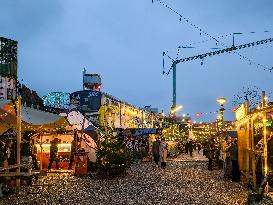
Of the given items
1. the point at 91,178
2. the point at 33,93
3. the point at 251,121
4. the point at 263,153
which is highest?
the point at 33,93

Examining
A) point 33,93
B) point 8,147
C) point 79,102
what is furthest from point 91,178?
point 79,102

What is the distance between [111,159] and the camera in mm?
21078

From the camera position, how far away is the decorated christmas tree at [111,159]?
20.9 meters

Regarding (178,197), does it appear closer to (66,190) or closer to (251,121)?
(251,121)

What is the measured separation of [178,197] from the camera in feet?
44.2

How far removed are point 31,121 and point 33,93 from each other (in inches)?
716

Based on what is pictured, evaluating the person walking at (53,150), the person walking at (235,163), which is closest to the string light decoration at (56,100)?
the person walking at (53,150)

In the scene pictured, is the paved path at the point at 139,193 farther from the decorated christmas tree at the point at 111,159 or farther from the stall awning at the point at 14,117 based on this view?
the stall awning at the point at 14,117

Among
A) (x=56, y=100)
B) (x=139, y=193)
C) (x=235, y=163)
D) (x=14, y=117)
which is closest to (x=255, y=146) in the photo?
(x=235, y=163)

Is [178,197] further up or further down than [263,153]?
further down

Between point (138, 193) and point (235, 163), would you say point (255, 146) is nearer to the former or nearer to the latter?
point (235, 163)

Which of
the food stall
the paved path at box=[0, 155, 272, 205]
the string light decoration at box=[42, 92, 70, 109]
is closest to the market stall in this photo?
the paved path at box=[0, 155, 272, 205]

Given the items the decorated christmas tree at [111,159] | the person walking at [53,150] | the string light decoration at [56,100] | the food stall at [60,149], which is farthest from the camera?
the string light decoration at [56,100]

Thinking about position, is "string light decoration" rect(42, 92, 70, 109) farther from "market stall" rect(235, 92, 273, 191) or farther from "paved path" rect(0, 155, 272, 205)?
"market stall" rect(235, 92, 273, 191)
